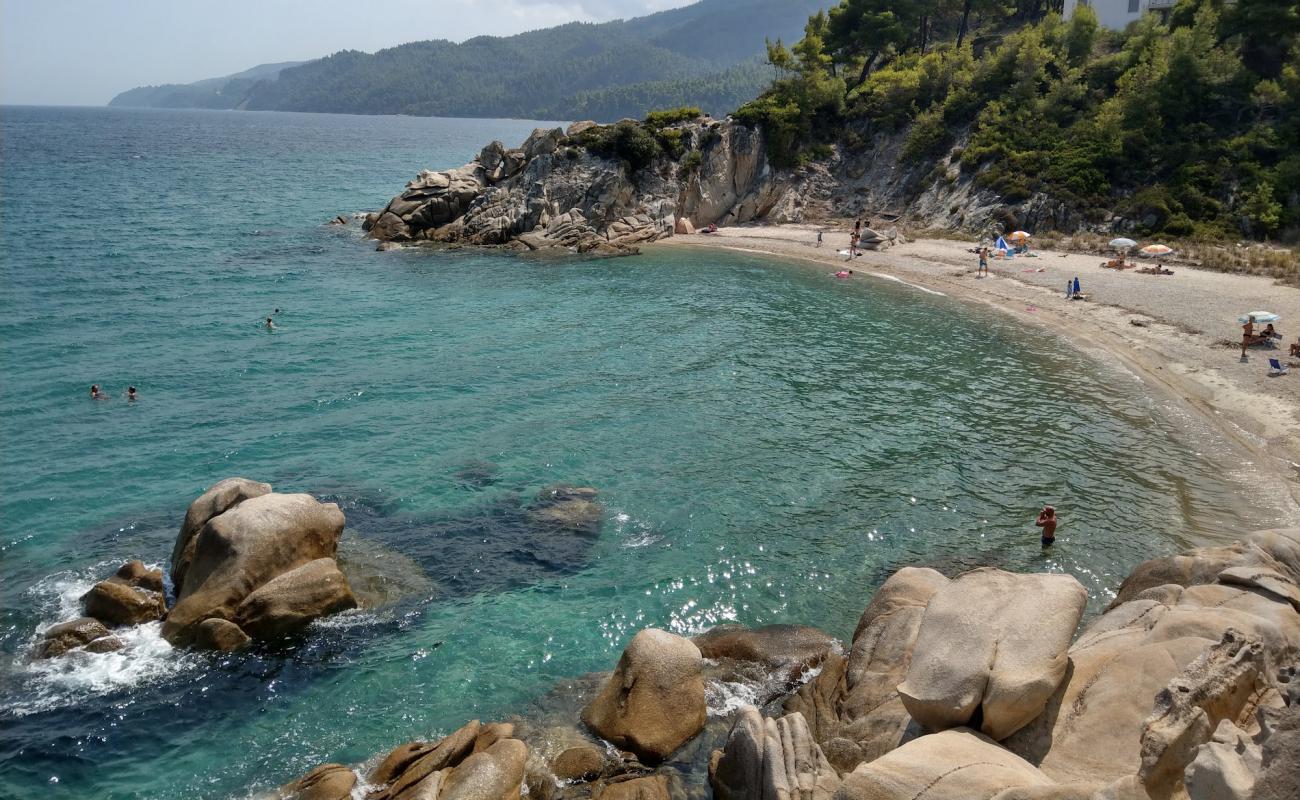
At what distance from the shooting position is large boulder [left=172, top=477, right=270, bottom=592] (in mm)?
20078

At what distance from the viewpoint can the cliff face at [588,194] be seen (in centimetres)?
6950

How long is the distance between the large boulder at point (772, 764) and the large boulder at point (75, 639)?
13814mm

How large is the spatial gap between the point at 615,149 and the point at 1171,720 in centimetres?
6705

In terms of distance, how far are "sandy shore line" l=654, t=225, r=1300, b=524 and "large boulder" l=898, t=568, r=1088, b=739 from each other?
15806 millimetres

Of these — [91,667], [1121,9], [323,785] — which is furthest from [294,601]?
[1121,9]

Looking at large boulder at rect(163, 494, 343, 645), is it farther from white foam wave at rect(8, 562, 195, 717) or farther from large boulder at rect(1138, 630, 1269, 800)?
large boulder at rect(1138, 630, 1269, 800)

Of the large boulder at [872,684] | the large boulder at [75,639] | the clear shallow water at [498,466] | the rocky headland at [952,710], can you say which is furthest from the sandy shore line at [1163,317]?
the large boulder at [75,639]

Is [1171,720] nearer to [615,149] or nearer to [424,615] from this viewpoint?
[424,615]

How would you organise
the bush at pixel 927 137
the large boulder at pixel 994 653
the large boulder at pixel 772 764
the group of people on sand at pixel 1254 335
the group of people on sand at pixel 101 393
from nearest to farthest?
the large boulder at pixel 994 653, the large boulder at pixel 772 764, the group of people on sand at pixel 101 393, the group of people on sand at pixel 1254 335, the bush at pixel 927 137

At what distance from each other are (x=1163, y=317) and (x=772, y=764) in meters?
39.3

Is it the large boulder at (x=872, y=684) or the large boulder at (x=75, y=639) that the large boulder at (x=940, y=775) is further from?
the large boulder at (x=75, y=639)

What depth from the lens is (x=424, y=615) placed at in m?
19.8

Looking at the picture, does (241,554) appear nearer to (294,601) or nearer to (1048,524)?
(294,601)

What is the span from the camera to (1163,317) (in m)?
41.7
